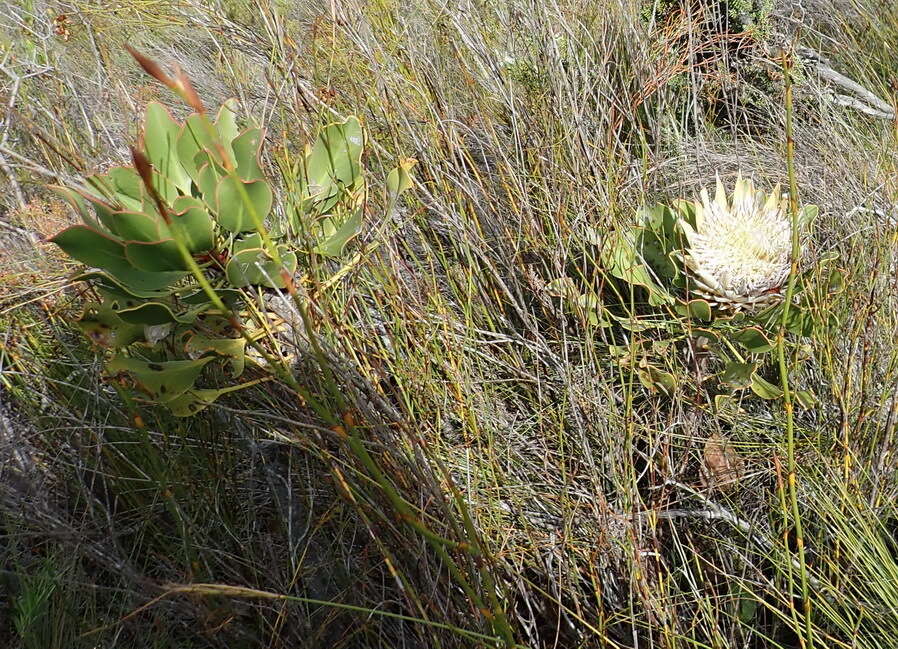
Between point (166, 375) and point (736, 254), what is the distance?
3.46ft

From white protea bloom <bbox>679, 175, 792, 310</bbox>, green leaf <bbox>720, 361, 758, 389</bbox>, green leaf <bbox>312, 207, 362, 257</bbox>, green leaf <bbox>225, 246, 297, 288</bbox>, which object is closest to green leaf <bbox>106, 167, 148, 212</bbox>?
green leaf <bbox>225, 246, 297, 288</bbox>

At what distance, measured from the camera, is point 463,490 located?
1321 millimetres

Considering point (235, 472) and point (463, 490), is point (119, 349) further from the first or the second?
point (463, 490)

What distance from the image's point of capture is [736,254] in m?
1.43

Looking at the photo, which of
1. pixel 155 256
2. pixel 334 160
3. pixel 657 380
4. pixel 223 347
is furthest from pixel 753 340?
pixel 155 256

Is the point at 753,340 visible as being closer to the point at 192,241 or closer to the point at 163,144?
the point at 192,241

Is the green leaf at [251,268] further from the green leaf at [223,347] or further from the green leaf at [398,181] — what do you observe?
the green leaf at [398,181]

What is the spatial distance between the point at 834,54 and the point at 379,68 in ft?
6.58

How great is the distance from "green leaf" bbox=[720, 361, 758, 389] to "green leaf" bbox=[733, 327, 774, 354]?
0.06 metres

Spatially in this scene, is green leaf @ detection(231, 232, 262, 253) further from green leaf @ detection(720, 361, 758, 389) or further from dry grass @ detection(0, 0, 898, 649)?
green leaf @ detection(720, 361, 758, 389)

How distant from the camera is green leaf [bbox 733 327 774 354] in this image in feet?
4.69

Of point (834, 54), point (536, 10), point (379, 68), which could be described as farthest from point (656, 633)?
point (834, 54)

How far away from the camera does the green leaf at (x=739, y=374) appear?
1.39 m

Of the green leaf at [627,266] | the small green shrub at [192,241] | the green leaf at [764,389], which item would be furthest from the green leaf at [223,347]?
the green leaf at [764,389]
